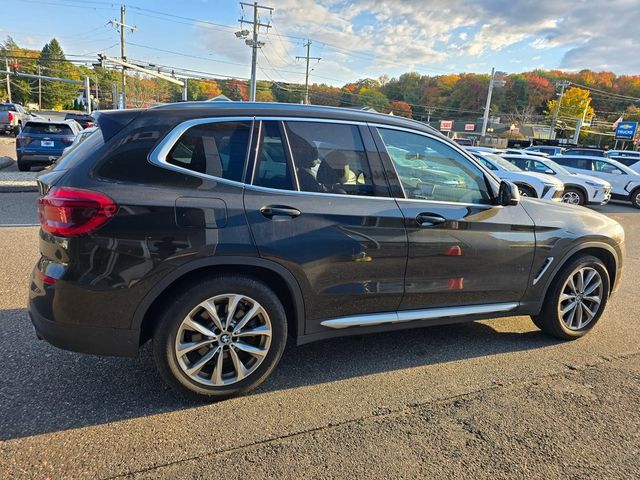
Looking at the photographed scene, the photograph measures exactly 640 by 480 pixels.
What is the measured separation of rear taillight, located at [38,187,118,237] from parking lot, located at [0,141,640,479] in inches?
43.8

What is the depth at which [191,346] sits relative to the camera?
107 inches

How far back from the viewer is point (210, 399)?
2828 millimetres

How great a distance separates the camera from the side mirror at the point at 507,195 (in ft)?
11.2

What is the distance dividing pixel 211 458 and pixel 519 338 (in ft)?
9.77

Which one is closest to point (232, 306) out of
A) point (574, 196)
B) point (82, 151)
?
point (82, 151)

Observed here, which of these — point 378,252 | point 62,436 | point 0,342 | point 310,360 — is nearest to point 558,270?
point 378,252

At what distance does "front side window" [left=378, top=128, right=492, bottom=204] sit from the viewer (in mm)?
3254

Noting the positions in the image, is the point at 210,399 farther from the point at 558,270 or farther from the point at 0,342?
the point at 558,270

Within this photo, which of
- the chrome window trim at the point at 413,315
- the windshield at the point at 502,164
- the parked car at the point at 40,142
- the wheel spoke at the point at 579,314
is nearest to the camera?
the chrome window trim at the point at 413,315

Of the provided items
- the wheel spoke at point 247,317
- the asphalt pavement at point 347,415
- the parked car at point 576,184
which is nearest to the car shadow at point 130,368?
the asphalt pavement at point 347,415

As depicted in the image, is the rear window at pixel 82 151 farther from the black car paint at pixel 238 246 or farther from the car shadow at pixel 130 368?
the car shadow at pixel 130 368

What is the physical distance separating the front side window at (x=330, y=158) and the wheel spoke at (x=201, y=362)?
1184 mm

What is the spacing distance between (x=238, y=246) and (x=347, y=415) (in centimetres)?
125

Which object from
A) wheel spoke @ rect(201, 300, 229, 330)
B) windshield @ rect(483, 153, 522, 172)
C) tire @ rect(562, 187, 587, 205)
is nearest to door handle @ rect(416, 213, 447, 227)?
wheel spoke @ rect(201, 300, 229, 330)
